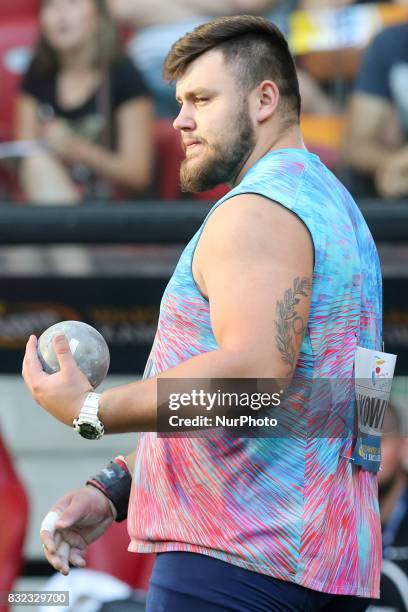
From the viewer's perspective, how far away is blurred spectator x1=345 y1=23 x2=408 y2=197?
5109 millimetres

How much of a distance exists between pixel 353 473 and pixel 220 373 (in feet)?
1.52

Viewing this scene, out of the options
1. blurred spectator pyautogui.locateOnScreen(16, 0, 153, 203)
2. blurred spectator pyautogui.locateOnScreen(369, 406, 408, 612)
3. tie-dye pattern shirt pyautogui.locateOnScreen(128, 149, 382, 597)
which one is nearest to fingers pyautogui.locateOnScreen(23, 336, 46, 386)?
tie-dye pattern shirt pyautogui.locateOnScreen(128, 149, 382, 597)

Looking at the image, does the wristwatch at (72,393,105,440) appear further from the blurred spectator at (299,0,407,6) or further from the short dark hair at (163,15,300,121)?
the blurred spectator at (299,0,407,6)

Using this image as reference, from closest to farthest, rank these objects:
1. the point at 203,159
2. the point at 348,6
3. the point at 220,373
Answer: the point at 220,373 → the point at 203,159 → the point at 348,6

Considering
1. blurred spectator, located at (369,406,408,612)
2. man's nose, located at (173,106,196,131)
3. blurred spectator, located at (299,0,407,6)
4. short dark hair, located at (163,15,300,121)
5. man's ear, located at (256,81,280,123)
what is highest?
blurred spectator, located at (299,0,407,6)

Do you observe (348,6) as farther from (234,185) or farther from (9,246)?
(234,185)

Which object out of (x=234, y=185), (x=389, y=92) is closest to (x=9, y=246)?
(x=389, y=92)

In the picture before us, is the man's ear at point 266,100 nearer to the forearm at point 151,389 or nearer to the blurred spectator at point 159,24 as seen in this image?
the forearm at point 151,389

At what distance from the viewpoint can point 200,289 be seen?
2.20 meters

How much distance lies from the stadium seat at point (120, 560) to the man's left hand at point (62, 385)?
119 inches

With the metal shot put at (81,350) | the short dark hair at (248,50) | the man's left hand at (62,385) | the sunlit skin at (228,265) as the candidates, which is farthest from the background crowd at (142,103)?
the man's left hand at (62,385)

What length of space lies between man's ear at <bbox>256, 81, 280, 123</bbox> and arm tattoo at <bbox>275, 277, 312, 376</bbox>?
42 cm

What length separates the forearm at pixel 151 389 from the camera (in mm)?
2002

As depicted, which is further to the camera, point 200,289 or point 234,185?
point 234,185
